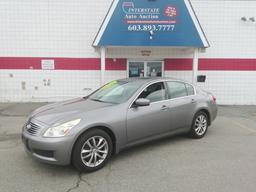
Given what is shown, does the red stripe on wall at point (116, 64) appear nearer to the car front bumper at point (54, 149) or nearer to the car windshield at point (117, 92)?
the car windshield at point (117, 92)

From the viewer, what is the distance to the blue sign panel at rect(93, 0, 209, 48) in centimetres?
1045

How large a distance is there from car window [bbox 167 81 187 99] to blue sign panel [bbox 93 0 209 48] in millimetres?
4857

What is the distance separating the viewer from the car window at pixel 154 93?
5262mm

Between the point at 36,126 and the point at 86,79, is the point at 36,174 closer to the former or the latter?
the point at 36,126

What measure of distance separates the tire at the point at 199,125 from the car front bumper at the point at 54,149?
3247mm

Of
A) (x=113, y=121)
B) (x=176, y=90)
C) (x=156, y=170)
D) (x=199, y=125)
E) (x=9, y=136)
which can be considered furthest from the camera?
(x=9, y=136)

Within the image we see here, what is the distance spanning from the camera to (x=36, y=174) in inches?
165

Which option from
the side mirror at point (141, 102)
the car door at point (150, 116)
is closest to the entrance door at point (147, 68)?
the car door at point (150, 116)

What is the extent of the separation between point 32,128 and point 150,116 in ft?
7.27

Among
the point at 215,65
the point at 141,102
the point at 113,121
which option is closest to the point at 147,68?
the point at 215,65

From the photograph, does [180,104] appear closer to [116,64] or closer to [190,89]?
[190,89]

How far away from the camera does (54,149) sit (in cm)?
396

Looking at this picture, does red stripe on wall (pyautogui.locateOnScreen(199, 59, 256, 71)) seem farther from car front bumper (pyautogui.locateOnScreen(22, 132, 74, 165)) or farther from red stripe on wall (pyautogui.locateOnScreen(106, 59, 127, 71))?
car front bumper (pyautogui.locateOnScreen(22, 132, 74, 165))

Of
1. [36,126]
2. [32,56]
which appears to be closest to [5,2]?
[32,56]
